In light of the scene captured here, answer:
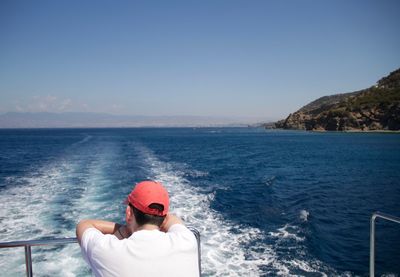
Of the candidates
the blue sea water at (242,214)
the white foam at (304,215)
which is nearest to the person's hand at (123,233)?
the blue sea water at (242,214)

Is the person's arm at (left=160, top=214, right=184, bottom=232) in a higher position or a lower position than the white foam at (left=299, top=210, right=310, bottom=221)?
higher

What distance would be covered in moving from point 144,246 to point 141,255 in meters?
0.05

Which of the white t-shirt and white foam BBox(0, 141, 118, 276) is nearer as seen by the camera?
the white t-shirt

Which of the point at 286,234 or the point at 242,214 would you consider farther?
the point at 242,214

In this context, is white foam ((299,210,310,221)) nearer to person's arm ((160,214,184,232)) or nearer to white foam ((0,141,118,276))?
white foam ((0,141,118,276))

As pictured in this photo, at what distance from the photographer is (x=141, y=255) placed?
6.07 feet

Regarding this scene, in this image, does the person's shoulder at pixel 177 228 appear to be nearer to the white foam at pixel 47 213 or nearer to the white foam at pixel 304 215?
the white foam at pixel 47 213

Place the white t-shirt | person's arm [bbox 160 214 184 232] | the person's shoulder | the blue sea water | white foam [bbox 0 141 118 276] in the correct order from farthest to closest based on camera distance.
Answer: the blue sea water, white foam [bbox 0 141 118 276], person's arm [bbox 160 214 184 232], the person's shoulder, the white t-shirt

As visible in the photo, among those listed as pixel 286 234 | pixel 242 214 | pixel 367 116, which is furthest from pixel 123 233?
pixel 367 116

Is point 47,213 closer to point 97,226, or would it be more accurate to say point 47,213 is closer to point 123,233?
point 97,226

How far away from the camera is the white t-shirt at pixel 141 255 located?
6.05 feet

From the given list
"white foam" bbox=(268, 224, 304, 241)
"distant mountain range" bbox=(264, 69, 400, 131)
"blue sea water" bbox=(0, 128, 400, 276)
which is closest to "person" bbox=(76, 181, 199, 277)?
"blue sea water" bbox=(0, 128, 400, 276)

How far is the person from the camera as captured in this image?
1850mm

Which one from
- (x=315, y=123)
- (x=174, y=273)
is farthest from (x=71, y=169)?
(x=315, y=123)
